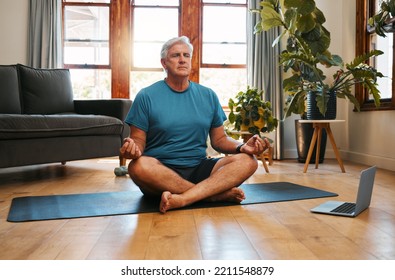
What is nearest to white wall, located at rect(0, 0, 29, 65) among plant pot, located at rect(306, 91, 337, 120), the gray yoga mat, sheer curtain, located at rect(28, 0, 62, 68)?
sheer curtain, located at rect(28, 0, 62, 68)

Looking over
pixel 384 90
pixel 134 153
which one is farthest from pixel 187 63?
pixel 384 90

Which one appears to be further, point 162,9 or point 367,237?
point 162,9

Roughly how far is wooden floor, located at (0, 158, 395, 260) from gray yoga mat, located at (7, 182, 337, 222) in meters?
0.08

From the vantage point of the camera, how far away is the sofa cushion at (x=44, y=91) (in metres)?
4.02

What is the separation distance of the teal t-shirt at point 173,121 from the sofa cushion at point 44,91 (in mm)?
1994

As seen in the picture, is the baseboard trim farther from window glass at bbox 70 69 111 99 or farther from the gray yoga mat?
window glass at bbox 70 69 111 99

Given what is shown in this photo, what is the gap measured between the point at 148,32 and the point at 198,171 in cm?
352

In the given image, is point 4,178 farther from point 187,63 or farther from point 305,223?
point 305,223

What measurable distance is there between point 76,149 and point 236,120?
150 centimetres

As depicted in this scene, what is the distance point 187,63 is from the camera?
7.57 ft

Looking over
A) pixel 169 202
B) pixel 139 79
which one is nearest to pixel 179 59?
pixel 169 202

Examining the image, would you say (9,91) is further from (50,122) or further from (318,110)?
(318,110)

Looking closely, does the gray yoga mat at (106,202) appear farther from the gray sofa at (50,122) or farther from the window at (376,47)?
the window at (376,47)
